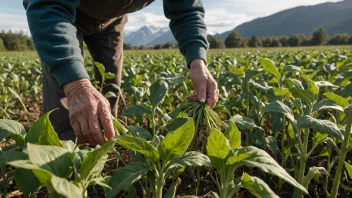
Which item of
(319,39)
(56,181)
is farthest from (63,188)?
(319,39)

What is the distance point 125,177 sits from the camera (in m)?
1.14

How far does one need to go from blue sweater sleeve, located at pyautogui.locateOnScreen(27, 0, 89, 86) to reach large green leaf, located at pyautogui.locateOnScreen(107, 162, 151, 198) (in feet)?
1.98

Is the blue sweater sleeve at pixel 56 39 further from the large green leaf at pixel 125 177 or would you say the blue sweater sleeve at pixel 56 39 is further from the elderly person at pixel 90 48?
the large green leaf at pixel 125 177

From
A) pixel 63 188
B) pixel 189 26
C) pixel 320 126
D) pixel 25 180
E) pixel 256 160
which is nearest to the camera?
pixel 63 188

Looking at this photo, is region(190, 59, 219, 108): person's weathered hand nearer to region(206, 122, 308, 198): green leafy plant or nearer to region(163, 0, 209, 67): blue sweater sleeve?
region(163, 0, 209, 67): blue sweater sleeve

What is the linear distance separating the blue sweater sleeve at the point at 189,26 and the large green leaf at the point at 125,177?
1285 millimetres

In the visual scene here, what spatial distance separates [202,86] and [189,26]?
599mm

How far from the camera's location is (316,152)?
111 inches

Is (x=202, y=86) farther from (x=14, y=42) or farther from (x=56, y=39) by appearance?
(x=14, y=42)

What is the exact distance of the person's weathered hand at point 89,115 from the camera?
1466 millimetres

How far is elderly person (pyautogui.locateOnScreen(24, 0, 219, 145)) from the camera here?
1.51 m

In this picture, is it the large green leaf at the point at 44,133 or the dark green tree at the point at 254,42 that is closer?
the large green leaf at the point at 44,133

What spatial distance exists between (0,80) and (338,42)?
166 ft

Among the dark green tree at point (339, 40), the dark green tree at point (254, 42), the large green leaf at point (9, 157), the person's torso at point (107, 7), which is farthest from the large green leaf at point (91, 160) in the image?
the dark green tree at point (339, 40)
